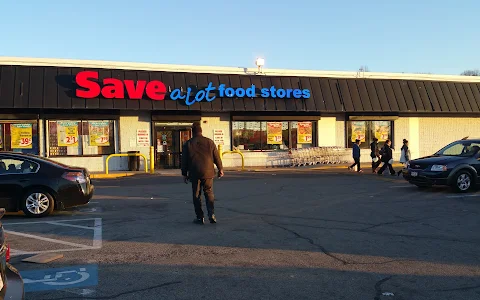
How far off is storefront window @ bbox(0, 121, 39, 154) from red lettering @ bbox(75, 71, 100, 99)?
106 inches

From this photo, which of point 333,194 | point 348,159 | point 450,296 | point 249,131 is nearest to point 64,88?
point 249,131

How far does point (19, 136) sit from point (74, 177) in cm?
1187

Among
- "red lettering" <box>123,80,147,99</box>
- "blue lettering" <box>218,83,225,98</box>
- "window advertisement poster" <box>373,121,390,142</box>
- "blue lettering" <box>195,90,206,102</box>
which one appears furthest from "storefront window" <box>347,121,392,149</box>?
"red lettering" <box>123,80,147,99</box>

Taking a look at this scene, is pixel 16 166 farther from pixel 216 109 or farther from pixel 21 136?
pixel 216 109

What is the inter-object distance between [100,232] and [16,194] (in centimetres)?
276

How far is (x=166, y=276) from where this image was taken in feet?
17.3

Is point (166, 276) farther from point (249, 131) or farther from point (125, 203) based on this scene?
point (249, 131)

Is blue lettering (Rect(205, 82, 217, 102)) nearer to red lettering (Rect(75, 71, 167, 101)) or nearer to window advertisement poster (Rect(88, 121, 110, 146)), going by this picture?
red lettering (Rect(75, 71, 167, 101))

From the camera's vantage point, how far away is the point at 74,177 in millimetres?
9648

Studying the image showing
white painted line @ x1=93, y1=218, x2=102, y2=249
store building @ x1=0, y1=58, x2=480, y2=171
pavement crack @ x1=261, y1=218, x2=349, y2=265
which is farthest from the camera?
store building @ x1=0, y1=58, x2=480, y2=171

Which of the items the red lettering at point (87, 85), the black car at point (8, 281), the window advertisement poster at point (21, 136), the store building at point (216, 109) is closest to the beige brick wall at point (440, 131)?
the store building at point (216, 109)

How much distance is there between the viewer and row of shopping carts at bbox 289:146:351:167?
888 inches

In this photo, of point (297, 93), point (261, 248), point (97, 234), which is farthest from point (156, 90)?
point (261, 248)

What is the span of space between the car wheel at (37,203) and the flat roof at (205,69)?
39.1 feet
